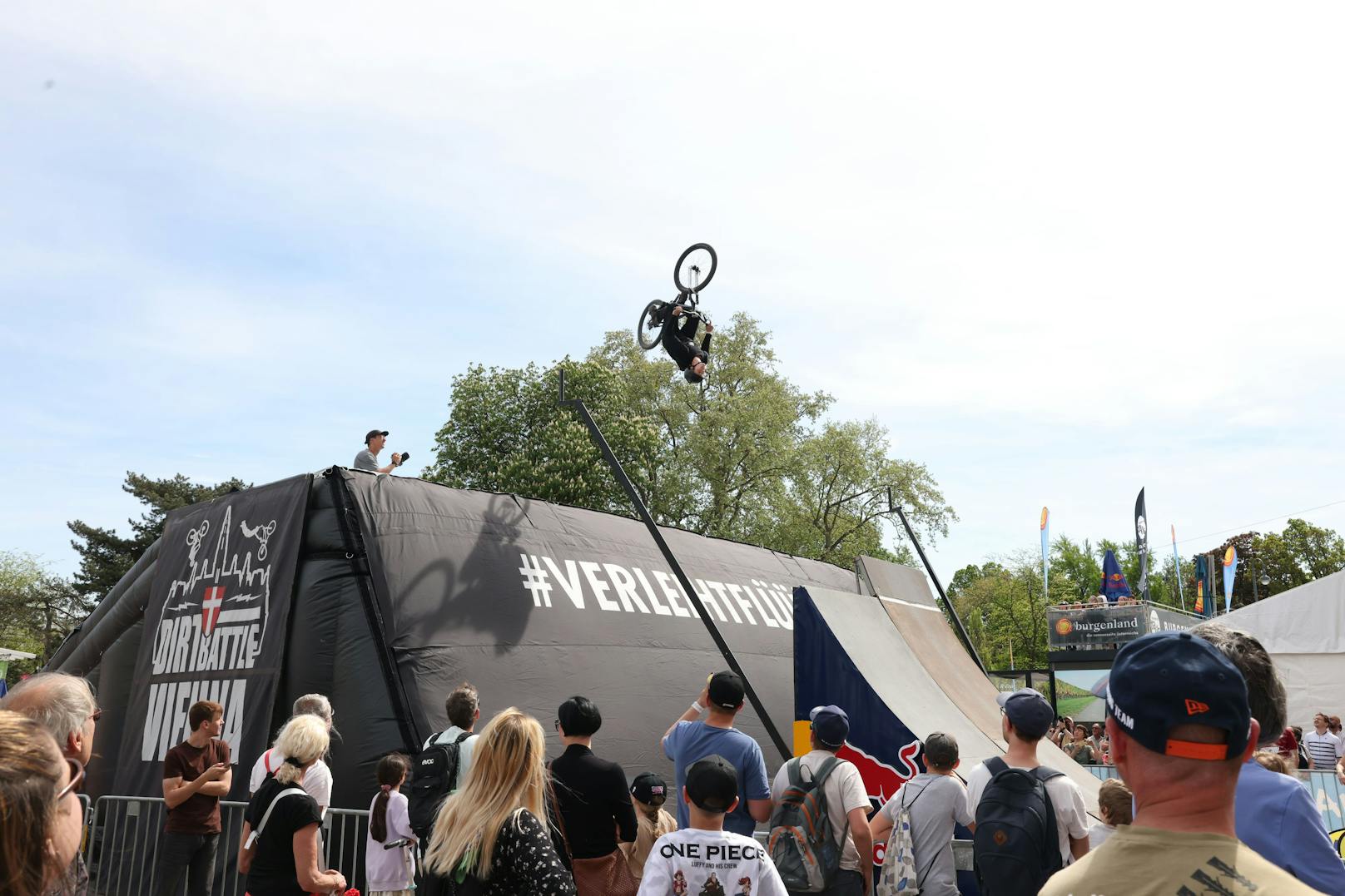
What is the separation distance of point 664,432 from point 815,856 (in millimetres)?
35753

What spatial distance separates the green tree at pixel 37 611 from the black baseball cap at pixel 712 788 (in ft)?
188

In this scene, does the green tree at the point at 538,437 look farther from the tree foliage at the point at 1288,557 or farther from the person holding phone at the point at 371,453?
the tree foliage at the point at 1288,557

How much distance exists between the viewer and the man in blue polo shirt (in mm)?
5477

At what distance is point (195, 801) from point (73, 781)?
17.0ft

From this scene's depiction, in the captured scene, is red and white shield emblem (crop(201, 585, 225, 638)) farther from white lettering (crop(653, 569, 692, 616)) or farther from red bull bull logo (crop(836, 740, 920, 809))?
→ red bull bull logo (crop(836, 740, 920, 809))

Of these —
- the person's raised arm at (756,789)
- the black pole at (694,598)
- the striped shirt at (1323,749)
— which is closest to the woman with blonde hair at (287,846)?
the person's raised arm at (756,789)

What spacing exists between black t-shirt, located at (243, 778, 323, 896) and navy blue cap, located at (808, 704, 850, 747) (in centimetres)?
259

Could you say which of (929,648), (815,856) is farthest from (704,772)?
(929,648)

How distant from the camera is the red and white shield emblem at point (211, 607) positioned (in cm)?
977

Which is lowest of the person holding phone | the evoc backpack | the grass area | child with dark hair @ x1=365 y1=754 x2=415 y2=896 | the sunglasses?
the grass area

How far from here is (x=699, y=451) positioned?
126 ft

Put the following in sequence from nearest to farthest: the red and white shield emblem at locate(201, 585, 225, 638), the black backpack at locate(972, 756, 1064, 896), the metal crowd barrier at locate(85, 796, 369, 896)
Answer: the black backpack at locate(972, 756, 1064, 896)
the metal crowd barrier at locate(85, 796, 369, 896)
the red and white shield emblem at locate(201, 585, 225, 638)

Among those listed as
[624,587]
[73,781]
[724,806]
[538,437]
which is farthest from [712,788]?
[538,437]

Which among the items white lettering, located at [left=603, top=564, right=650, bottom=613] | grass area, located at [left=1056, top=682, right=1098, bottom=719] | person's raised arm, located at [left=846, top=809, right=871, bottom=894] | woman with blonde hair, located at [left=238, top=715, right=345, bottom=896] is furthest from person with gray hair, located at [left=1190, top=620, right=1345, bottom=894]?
grass area, located at [left=1056, top=682, right=1098, bottom=719]
